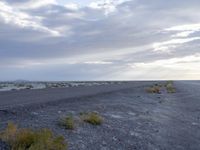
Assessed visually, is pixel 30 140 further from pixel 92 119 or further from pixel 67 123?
pixel 92 119

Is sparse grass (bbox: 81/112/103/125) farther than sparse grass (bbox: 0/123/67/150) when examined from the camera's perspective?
Yes

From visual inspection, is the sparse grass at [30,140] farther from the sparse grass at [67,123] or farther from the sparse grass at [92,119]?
the sparse grass at [92,119]

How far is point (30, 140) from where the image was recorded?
45.6 ft

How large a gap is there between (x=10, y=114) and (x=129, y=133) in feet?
18.2

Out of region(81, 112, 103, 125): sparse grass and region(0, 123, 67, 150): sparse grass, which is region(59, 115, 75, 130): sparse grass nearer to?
region(81, 112, 103, 125): sparse grass

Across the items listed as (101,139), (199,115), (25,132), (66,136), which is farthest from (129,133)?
(199,115)

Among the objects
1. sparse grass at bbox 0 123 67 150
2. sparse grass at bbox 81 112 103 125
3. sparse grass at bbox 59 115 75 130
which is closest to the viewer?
sparse grass at bbox 0 123 67 150

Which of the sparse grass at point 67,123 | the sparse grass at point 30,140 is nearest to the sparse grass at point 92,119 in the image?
the sparse grass at point 67,123

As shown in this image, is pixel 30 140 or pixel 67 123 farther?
pixel 67 123

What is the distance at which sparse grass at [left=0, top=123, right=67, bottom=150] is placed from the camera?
1345 centimetres

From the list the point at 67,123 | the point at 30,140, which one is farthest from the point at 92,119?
the point at 30,140

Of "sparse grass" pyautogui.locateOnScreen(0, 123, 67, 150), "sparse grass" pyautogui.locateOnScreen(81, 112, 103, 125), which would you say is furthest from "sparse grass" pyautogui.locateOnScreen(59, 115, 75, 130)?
"sparse grass" pyautogui.locateOnScreen(0, 123, 67, 150)

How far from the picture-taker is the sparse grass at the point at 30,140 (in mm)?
13453

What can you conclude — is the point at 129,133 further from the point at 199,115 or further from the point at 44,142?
the point at 199,115
